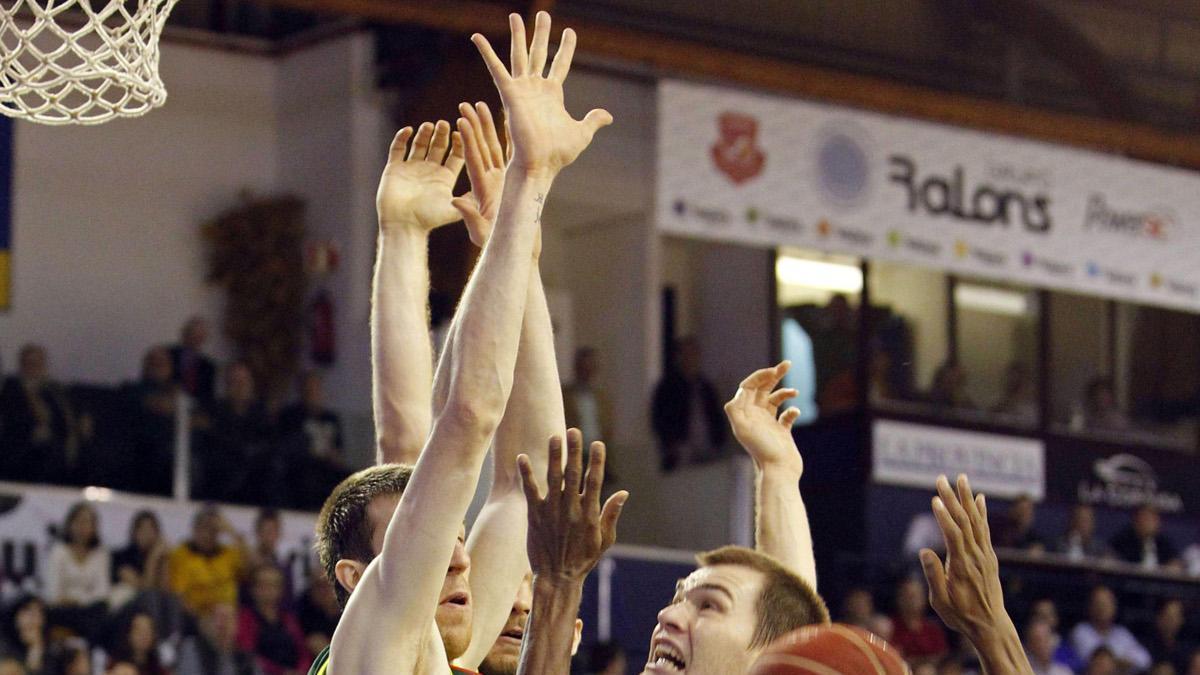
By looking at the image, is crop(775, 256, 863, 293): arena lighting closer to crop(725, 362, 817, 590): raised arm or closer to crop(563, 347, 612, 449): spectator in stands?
crop(563, 347, 612, 449): spectator in stands

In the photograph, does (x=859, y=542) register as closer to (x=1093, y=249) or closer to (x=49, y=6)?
(x=1093, y=249)

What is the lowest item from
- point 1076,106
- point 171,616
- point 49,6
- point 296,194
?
point 171,616

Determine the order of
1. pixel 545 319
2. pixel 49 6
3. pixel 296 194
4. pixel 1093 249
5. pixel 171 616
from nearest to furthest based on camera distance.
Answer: pixel 545 319
pixel 49 6
pixel 171 616
pixel 1093 249
pixel 296 194

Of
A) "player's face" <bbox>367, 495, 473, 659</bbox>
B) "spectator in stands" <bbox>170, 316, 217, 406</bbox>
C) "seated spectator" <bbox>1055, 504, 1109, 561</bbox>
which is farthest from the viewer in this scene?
"seated spectator" <bbox>1055, 504, 1109, 561</bbox>

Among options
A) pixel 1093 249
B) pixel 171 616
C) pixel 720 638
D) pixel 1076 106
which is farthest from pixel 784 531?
pixel 1076 106

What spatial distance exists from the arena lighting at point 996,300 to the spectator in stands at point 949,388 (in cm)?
86

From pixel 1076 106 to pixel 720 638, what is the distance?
14.8 metres

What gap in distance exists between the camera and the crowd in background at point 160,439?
12727mm

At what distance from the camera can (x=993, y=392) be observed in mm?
17703

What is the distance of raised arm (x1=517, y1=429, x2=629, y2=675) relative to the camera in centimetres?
341

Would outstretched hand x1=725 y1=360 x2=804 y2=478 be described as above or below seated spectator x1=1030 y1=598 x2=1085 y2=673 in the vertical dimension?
above

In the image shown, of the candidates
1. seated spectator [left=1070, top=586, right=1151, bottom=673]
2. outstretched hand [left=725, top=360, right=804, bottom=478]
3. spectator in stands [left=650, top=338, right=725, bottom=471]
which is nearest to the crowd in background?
spectator in stands [left=650, top=338, right=725, bottom=471]

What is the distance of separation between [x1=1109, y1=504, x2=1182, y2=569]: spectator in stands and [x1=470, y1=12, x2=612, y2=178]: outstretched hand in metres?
12.7

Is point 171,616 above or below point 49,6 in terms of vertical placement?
below
